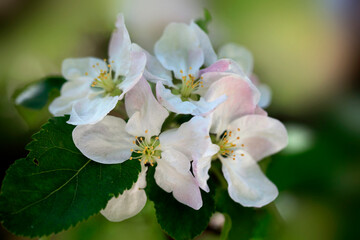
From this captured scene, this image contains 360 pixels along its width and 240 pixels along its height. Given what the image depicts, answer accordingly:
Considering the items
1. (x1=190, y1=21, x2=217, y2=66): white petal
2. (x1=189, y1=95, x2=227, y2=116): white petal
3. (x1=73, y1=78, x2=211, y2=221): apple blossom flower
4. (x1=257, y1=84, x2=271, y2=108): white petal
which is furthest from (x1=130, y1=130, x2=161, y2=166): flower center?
(x1=257, y1=84, x2=271, y2=108): white petal

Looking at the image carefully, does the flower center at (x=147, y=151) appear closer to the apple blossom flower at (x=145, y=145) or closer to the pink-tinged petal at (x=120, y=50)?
the apple blossom flower at (x=145, y=145)

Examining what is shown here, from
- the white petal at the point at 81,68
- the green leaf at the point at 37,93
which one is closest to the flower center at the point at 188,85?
the white petal at the point at 81,68

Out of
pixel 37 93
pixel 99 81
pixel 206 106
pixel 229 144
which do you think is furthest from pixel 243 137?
pixel 37 93

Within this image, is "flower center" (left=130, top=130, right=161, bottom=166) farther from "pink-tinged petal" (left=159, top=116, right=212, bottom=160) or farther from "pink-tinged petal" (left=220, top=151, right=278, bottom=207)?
"pink-tinged petal" (left=220, top=151, right=278, bottom=207)

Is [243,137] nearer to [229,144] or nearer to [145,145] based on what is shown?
[229,144]

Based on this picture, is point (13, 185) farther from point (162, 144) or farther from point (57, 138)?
point (162, 144)

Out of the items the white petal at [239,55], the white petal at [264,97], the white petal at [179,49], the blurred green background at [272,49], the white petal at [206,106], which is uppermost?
the white petal at [179,49]
